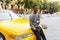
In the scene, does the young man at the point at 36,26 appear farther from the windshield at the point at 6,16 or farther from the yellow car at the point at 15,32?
the windshield at the point at 6,16

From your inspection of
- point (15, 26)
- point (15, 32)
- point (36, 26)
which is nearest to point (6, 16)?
point (15, 26)

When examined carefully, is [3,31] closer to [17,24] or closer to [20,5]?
[17,24]

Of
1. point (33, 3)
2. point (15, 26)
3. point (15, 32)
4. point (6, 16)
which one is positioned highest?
point (6, 16)

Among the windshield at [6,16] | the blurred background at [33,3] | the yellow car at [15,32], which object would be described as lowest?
the blurred background at [33,3]

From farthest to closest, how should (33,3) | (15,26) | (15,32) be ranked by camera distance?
1. (33,3)
2. (15,26)
3. (15,32)

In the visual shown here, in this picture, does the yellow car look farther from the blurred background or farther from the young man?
the blurred background

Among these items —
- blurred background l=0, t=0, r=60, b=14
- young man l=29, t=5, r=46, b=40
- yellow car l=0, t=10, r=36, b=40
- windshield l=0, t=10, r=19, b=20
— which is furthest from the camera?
blurred background l=0, t=0, r=60, b=14

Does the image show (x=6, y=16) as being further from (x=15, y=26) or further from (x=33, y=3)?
(x=33, y=3)

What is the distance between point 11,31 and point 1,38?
445 mm

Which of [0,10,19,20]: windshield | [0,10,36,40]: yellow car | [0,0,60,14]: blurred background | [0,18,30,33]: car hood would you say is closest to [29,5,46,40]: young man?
[0,10,36,40]: yellow car

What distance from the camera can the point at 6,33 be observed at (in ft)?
29.2

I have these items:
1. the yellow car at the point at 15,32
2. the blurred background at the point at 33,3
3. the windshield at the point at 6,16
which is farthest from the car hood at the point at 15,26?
the blurred background at the point at 33,3

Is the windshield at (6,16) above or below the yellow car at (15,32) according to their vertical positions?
above

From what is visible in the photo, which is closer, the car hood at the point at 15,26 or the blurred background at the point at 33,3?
the car hood at the point at 15,26
